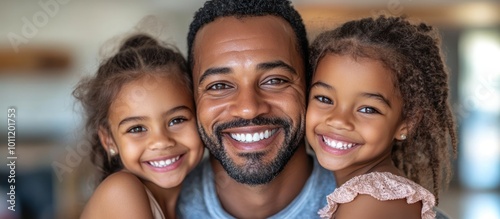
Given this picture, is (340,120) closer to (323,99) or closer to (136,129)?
(323,99)

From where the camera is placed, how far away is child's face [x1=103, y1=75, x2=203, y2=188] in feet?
6.36

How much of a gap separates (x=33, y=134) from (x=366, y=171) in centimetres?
508

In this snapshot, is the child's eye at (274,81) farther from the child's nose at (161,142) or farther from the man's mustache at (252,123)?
the child's nose at (161,142)

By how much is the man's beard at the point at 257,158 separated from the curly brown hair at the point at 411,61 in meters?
0.21

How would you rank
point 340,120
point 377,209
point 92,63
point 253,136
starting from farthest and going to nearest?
point 92,63 → point 253,136 → point 340,120 → point 377,209

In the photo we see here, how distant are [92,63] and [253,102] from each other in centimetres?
320

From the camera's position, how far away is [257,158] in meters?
1.92

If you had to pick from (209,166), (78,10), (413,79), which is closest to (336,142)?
(413,79)

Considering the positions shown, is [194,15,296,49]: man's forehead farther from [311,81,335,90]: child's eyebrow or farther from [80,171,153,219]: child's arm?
[80,171,153,219]: child's arm

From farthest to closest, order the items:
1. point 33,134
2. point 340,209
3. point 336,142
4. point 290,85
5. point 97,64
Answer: point 33,134, point 97,64, point 290,85, point 336,142, point 340,209

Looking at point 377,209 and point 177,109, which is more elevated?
point 177,109

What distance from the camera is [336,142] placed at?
182 cm

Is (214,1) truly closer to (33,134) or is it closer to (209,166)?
(209,166)

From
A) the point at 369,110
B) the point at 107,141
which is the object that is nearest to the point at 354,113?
the point at 369,110
